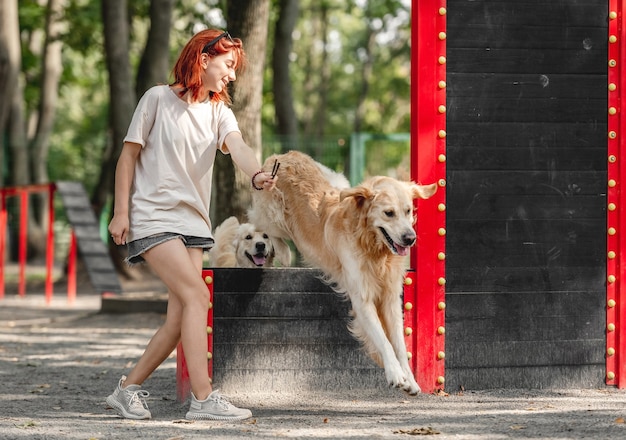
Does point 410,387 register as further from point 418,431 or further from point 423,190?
Result: point 423,190

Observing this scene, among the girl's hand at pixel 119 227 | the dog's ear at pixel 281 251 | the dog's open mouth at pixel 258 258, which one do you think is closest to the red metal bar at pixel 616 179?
the dog's ear at pixel 281 251

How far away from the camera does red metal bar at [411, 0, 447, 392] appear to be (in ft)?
20.8

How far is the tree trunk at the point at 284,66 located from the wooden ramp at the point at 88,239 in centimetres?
471

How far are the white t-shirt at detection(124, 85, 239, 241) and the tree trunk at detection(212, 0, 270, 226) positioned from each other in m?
4.06

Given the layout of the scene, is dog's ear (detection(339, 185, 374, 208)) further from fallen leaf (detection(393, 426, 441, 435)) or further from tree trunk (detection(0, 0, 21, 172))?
tree trunk (detection(0, 0, 21, 172))

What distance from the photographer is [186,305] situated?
17.9ft

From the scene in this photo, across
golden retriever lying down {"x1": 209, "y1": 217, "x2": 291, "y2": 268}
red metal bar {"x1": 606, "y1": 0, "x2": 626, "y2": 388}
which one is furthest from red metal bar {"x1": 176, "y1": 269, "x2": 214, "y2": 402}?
red metal bar {"x1": 606, "y1": 0, "x2": 626, "y2": 388}

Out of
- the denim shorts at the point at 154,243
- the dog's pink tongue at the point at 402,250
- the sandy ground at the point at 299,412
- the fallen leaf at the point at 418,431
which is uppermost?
the denim shorts at the point at 154,243

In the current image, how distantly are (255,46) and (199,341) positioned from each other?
505cm

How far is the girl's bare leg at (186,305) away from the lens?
5387mm

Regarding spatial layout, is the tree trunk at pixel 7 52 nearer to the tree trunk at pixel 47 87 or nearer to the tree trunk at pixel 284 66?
the tree trunk at pixel 284 66

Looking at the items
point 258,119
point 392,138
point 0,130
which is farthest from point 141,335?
point 0,130

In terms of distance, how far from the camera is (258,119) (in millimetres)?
10008

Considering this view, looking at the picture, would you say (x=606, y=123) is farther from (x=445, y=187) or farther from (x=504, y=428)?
(x=504, y=428)
